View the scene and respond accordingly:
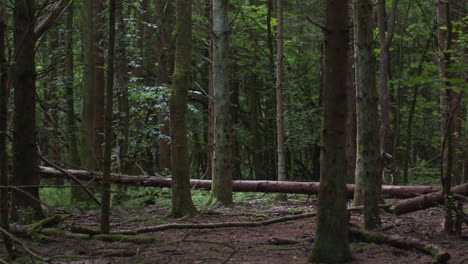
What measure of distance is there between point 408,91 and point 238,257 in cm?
2200

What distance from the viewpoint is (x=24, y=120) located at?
21.2ft

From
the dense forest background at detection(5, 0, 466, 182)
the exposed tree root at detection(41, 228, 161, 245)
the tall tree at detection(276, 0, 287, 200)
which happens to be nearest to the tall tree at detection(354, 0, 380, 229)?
the exposed tree root at detection(41, 228, 161, 245)

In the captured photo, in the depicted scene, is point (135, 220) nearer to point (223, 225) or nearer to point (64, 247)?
point (223, 225)

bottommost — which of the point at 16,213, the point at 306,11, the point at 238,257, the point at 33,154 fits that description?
the point at 238,257

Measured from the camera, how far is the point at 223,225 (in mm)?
7621

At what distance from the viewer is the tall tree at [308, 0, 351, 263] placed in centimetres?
493

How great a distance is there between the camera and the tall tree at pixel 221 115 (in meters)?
11.0

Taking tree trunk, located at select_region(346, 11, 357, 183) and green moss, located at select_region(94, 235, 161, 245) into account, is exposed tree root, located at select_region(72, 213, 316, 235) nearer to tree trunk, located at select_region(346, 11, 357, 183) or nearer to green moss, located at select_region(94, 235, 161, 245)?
green moss, located at select_region(94, 235, 161, 245)

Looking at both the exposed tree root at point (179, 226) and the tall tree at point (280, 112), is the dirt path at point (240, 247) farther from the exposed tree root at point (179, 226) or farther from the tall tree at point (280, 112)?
the tall tree at point (280, 112)

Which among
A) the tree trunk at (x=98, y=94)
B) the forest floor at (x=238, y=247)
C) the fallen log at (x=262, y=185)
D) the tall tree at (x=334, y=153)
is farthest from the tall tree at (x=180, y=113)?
the tree trunk at (x=98, y=94)

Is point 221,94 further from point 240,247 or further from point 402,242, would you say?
point 402,242

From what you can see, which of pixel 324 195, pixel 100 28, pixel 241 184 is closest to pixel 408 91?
pixel 241 184

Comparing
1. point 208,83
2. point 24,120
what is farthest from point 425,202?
point 208,83

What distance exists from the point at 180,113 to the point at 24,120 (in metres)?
2.98
